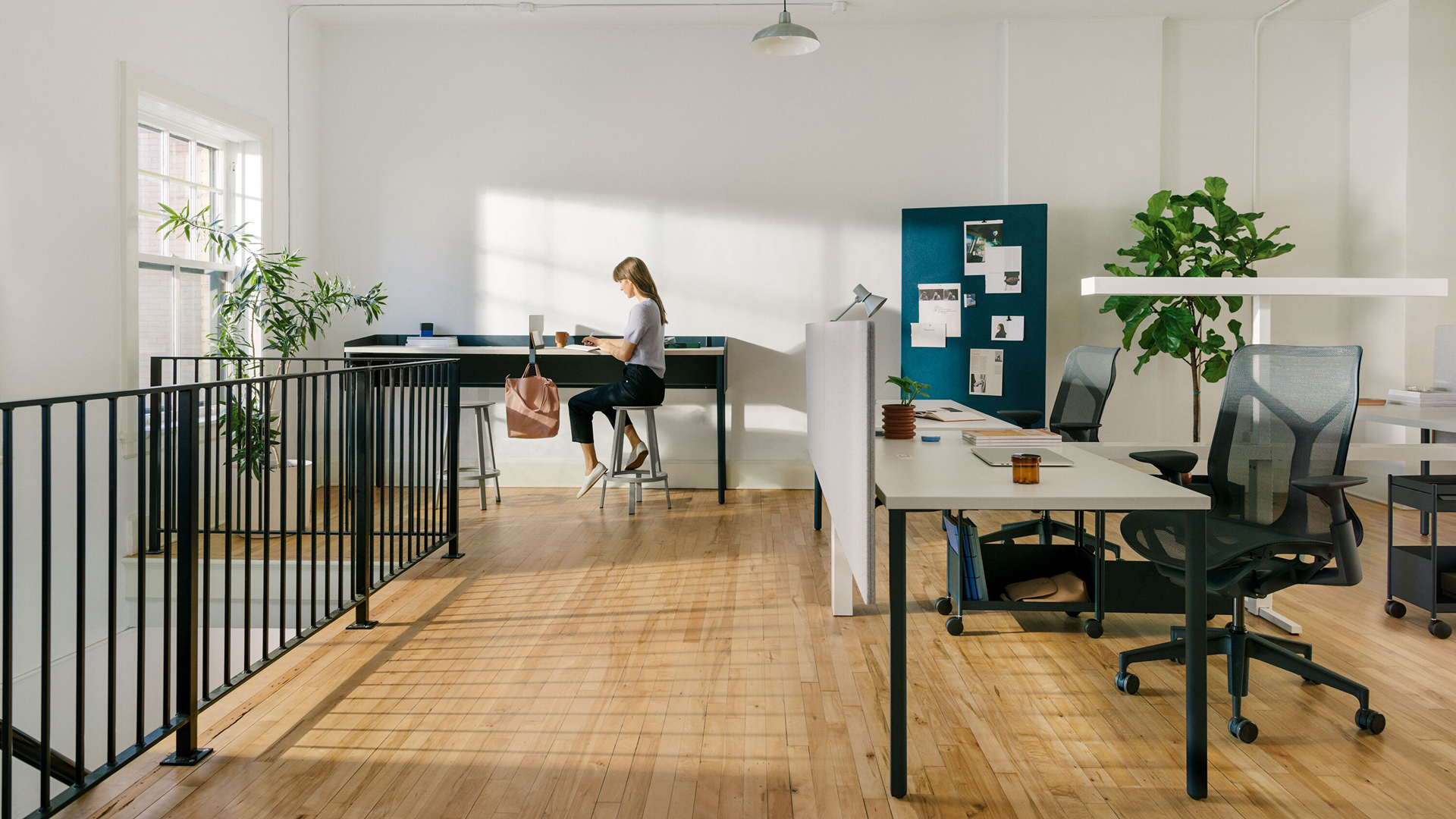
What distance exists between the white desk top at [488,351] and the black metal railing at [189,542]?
30.3 inches

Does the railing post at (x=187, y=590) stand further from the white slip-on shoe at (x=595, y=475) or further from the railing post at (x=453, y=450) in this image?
the white slip-on shoe at (x=595, y=475)

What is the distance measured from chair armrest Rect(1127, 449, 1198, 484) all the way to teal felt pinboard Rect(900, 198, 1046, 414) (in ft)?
9.51

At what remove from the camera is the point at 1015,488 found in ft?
7.11

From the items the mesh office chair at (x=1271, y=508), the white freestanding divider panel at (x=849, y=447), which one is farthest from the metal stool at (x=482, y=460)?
the mesh office chair at (x=1271, y=508)

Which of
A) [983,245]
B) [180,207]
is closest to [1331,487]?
[983,245]

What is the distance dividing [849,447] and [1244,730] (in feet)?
3.92

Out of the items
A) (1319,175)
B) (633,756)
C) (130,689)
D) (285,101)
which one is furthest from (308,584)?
(1319,175)

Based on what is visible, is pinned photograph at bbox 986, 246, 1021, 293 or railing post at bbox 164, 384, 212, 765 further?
pinned photograph at bbox 986, 246, 1021, 293

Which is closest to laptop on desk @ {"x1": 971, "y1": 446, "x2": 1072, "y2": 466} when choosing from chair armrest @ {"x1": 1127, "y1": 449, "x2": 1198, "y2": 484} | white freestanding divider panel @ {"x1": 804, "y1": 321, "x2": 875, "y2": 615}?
chair armrest @ {"x1": 1127, "y1": 449, "x2": 1198, "y2": 484}

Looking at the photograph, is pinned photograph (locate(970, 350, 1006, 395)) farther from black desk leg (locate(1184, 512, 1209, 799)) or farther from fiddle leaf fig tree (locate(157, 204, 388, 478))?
black desk leg (locate(1184, 512, 1209, 799))

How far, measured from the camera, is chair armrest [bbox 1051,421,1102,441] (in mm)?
3941

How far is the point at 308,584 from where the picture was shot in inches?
162

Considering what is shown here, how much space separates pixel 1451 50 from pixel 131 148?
7.11 meters

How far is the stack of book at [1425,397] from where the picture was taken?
407 cm
